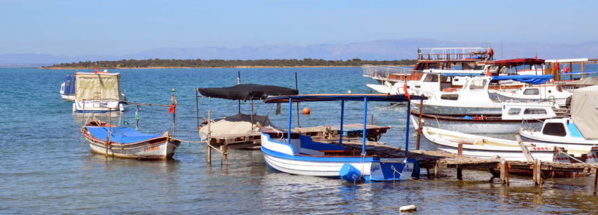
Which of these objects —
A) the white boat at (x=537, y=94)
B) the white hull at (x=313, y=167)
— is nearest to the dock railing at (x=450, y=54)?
the white boat at (x=537, y=94)

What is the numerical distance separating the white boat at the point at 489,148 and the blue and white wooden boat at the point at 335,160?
312 centimetres

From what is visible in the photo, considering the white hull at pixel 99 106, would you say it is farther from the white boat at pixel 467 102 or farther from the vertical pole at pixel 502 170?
the vertical pole at pixel 502 170

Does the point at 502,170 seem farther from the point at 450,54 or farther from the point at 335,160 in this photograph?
the point at 450,54

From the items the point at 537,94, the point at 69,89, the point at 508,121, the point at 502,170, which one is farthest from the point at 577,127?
the point at 69,89

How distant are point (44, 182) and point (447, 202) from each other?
1367cm

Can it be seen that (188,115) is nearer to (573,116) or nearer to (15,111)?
(15,111)

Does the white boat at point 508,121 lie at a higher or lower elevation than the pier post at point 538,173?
higher

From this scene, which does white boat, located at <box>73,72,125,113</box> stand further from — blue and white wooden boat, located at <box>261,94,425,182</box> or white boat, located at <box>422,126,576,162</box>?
white boat, located at <box>422,126,576,162</box>

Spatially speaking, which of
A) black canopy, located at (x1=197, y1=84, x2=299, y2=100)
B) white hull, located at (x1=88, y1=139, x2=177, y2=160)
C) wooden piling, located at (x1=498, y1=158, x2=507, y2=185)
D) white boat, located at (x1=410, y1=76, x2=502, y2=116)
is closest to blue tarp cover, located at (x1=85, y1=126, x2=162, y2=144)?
white hull, located at (x1=88, y1=139, x2=177, y2=160)

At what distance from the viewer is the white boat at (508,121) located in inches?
1357

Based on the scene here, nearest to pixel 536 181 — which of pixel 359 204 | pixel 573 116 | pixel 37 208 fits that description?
pixel 573 116

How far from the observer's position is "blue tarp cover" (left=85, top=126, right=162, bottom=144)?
2808cm

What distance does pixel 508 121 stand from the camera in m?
34.7

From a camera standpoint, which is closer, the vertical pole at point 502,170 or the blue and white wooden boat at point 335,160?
the vertical pole at point 502,170
